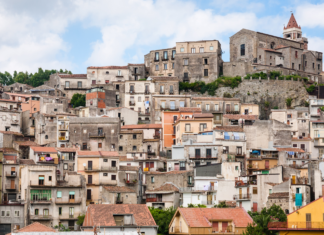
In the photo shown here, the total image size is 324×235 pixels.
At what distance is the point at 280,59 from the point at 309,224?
69.7 metres

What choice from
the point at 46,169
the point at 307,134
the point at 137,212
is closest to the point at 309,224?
the point at 137,212

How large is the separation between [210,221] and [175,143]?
33.6 m

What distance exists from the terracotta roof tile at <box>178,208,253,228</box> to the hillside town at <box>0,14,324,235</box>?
98mm

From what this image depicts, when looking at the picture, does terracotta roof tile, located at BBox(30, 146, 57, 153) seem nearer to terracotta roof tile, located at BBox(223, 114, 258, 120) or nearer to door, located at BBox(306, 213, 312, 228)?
terracotta roof tile, located at BBox(223, 114, 258, 120)

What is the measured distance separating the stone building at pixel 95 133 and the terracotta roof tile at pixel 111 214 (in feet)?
90.9

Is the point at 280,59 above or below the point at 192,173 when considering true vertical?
above

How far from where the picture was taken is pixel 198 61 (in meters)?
112

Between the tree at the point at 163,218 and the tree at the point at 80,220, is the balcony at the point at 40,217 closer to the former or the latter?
the tree at the point at 80,220

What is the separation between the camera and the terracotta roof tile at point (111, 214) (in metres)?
56.7

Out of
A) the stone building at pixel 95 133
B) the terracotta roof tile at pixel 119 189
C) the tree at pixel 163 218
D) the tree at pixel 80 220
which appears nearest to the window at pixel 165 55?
the stone building at pixel 95 133

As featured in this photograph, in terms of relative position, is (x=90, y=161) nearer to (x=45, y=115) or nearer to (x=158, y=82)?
(x=45, y=115)

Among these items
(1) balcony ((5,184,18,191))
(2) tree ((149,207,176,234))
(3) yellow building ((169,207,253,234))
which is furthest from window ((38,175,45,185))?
(3) yellow building ((169,207,253,234))

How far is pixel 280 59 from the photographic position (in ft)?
377

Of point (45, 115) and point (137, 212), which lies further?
point (45, 115)
